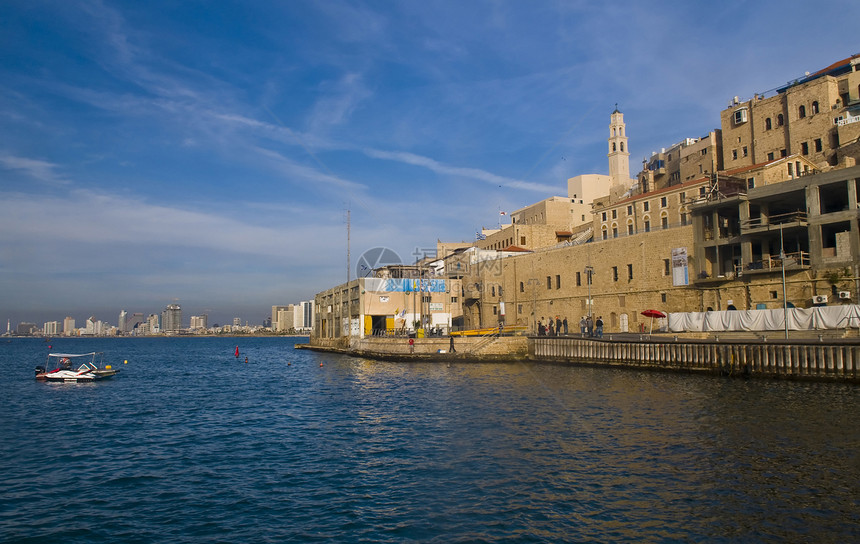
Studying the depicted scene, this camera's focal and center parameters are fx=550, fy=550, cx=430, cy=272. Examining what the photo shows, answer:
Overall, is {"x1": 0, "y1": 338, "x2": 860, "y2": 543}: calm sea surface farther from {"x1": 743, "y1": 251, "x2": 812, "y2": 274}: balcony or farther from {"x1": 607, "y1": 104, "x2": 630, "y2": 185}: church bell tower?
{"x1": 607, "y1": 104, "x2": 630, "y2": 185}: church bell tower

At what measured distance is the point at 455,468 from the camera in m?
14.3

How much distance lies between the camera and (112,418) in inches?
953

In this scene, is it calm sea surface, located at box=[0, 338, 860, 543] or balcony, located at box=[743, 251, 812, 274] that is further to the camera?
balcony, located at box=[743, 251, 812, 274]

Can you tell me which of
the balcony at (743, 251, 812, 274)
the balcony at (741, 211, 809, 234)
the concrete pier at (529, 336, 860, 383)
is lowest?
the concrete pier at (529, 336, 860, 383)

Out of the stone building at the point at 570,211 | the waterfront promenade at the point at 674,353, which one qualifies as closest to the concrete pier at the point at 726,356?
the waterfront promenade at the point at 674,353

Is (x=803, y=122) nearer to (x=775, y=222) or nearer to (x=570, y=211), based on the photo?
(x=775, y=222)

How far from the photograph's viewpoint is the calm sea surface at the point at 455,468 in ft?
35.0

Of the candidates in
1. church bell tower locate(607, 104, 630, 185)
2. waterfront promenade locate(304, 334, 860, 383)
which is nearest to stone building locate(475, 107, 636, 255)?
church bell tower locate(607, 104, 630, 185)

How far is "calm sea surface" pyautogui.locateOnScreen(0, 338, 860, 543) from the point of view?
10656 millimetres

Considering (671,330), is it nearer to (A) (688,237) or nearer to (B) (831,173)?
(A) (688,237)

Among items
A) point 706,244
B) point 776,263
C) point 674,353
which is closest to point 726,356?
point 674,353

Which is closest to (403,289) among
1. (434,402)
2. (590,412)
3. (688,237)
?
(688,237)

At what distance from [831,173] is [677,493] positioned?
34.3m

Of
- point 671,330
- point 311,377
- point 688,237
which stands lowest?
point 311,377
